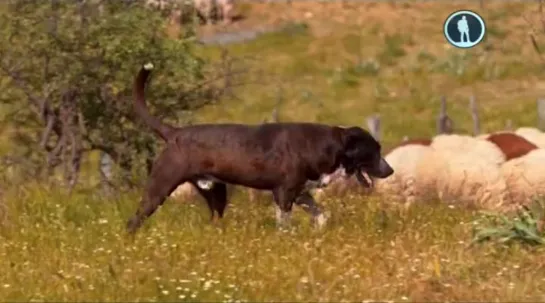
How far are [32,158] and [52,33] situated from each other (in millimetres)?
1648

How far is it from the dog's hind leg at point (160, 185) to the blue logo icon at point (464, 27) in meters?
6.45

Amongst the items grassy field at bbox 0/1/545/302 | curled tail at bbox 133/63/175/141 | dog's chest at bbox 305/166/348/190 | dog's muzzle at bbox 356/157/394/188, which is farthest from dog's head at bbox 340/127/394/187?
curled tail at bbox 133/63/175/141

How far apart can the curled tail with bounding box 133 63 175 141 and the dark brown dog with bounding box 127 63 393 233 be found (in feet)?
0.16

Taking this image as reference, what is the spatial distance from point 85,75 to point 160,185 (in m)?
4.11

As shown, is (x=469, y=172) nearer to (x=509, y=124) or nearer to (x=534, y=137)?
(x=534, y=137)

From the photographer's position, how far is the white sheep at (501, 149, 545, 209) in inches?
526

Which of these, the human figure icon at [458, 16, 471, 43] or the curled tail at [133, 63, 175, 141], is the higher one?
the human figure icon at [458, 16, 471, 43]

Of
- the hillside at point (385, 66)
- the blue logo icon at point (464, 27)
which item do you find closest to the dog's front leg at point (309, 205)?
the blue logo icon at point (464, 27)

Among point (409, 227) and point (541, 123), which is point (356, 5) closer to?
point (541, 123)

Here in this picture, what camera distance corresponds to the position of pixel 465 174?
14.1 m

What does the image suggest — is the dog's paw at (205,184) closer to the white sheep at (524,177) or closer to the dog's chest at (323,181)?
the dog's chest at (323,181)

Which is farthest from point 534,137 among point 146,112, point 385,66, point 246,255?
point 385,66

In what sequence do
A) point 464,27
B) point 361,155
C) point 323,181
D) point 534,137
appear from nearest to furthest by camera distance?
1. point 323,181
2. point 361,155
3. point 464,27
4. point 534,137

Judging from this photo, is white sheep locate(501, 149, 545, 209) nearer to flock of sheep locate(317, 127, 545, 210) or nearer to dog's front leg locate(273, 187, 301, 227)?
flock of sheep locate(317, 127, 545, 210)
